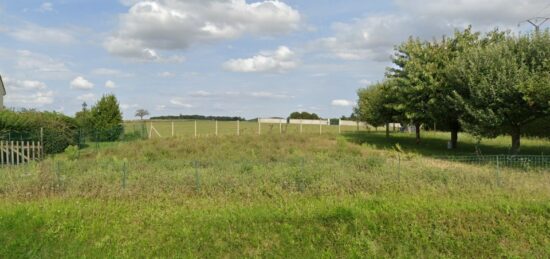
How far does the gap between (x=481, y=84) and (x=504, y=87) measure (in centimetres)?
84

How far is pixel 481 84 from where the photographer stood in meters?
15.6

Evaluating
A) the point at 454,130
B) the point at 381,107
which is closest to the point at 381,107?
the point at 381,107

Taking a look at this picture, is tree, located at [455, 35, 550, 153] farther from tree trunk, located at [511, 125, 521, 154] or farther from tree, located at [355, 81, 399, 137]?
tree, located at [355, 81, 399, 137]

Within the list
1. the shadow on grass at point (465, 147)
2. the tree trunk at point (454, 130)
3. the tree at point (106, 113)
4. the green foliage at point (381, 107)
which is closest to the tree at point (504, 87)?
the shadow on grass at point (465, 147)

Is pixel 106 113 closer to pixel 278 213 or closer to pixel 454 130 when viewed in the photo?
pixel 454 130

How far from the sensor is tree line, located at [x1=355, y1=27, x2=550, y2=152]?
14927 mm

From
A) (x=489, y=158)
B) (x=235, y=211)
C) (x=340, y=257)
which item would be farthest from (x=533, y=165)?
(x=235, y=211)

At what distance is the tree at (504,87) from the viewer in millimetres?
14734

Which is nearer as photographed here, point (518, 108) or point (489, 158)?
point (489, 158)

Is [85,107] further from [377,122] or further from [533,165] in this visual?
[533,165]

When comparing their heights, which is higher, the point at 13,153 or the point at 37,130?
the point at 37,130

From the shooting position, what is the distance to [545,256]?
233 inches

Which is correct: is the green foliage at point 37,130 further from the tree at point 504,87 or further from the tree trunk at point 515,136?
the tree trunk at point 515,136

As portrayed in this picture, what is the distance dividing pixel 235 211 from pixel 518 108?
13399 millimetres
